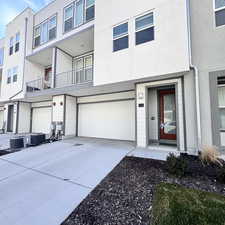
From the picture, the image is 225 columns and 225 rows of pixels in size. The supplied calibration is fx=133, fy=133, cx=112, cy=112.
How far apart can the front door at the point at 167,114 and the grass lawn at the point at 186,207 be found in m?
4.10

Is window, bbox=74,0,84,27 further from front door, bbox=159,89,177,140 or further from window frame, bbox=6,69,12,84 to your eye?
window frame, bbox=6,69,12,84

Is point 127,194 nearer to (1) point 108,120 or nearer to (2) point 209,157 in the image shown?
(2) point 209,157

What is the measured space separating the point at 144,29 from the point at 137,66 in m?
1.71

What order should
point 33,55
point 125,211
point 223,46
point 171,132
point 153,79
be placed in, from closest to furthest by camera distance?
point 125,211 → point 223,46 → point 153,79 → point 171,132 → point 33,55

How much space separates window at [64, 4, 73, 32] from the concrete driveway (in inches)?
356

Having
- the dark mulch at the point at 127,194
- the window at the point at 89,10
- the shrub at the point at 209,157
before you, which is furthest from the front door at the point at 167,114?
the window at the point at 89,10

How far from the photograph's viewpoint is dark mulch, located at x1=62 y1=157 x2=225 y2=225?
7.33ft

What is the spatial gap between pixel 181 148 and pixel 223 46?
171 inches

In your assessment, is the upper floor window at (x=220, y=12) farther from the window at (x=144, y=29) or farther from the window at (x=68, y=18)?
the window at (x=68, y=18)

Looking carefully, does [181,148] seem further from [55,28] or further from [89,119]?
[55,28]

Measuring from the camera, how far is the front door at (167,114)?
6.81m

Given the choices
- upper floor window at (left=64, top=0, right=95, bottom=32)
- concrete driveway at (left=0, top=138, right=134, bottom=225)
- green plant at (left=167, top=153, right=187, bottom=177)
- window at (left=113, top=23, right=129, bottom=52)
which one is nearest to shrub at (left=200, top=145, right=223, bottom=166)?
green plant at (left=167, top=153, right=187, bottom=177)

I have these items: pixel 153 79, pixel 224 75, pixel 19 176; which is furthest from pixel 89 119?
pixel 224 75

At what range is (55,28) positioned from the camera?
10578 mm
